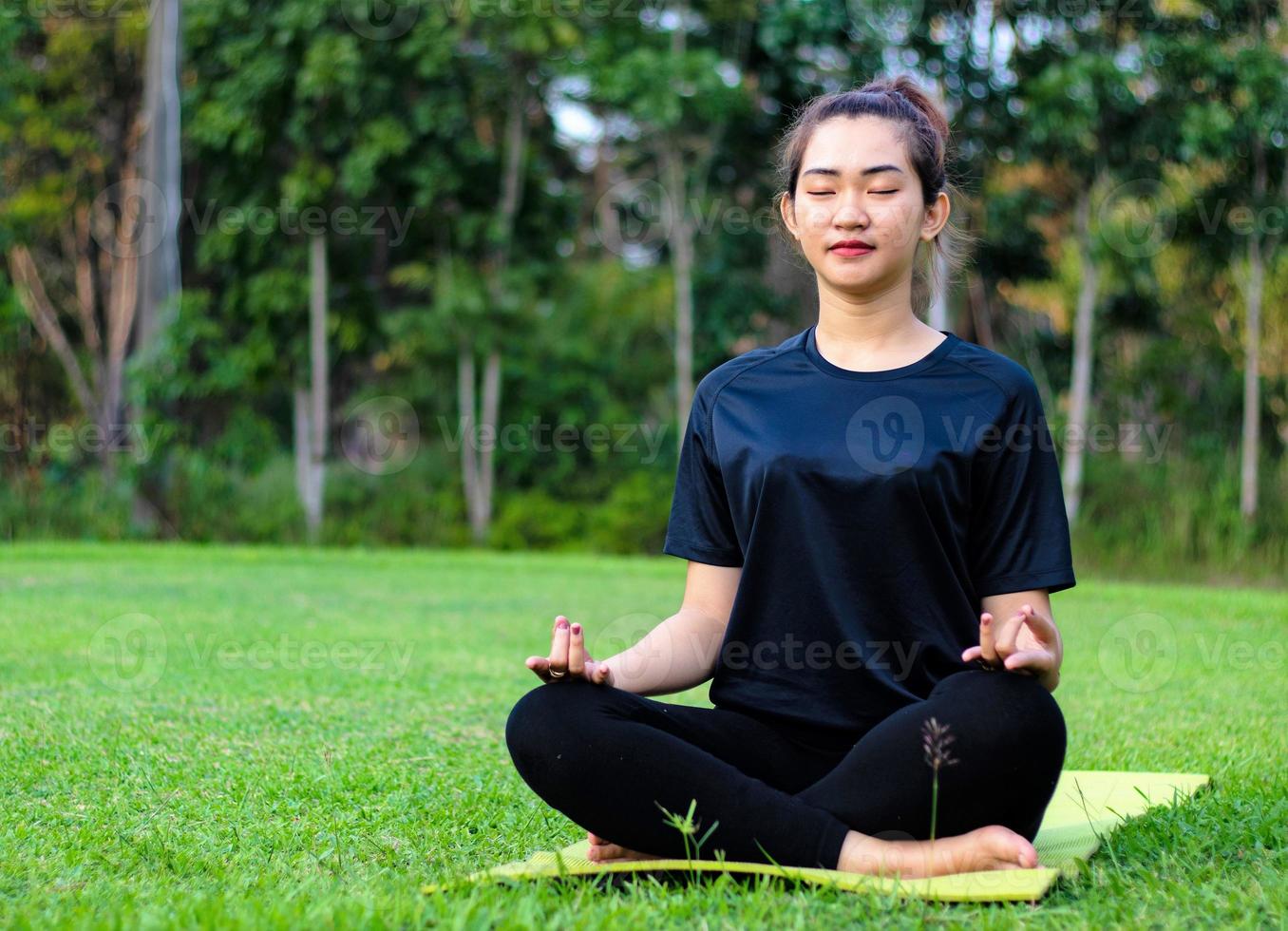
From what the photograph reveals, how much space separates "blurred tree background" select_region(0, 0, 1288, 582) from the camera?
33.2ft

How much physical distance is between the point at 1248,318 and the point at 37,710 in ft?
30.0

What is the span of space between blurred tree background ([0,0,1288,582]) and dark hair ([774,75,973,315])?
7.74 meters

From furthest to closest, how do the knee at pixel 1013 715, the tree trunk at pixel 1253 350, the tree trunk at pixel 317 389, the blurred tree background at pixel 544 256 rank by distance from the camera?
the tree trunk at pixel 317 389, the blurred tree background at pixel 544 256, the tree trunk at pixel 1253 350, the knee at pixel 1013 715

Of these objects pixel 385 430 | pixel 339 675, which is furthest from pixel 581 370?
pixel 339 675

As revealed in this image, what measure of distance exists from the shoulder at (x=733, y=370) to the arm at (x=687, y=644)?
0.29m

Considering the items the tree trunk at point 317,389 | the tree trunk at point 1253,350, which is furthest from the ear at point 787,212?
the tree trunk at point 317,389

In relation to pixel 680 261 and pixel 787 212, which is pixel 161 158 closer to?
pixel 680 261

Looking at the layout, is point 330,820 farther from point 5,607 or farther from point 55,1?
point 55,1

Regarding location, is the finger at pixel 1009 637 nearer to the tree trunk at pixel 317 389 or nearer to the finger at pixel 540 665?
the finger at pixel 540 665

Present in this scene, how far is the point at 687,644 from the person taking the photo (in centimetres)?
220

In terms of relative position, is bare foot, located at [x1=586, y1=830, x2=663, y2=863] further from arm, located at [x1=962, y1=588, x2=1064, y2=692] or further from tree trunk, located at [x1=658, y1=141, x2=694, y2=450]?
tree trunk, located at [x1=658, y1=141, x2=694, y2=450]

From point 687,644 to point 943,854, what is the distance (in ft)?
1.75

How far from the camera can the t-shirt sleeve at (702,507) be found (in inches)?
Result: 89.0

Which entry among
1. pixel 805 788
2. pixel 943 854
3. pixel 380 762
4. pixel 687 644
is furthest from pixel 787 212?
pixel 380 762
